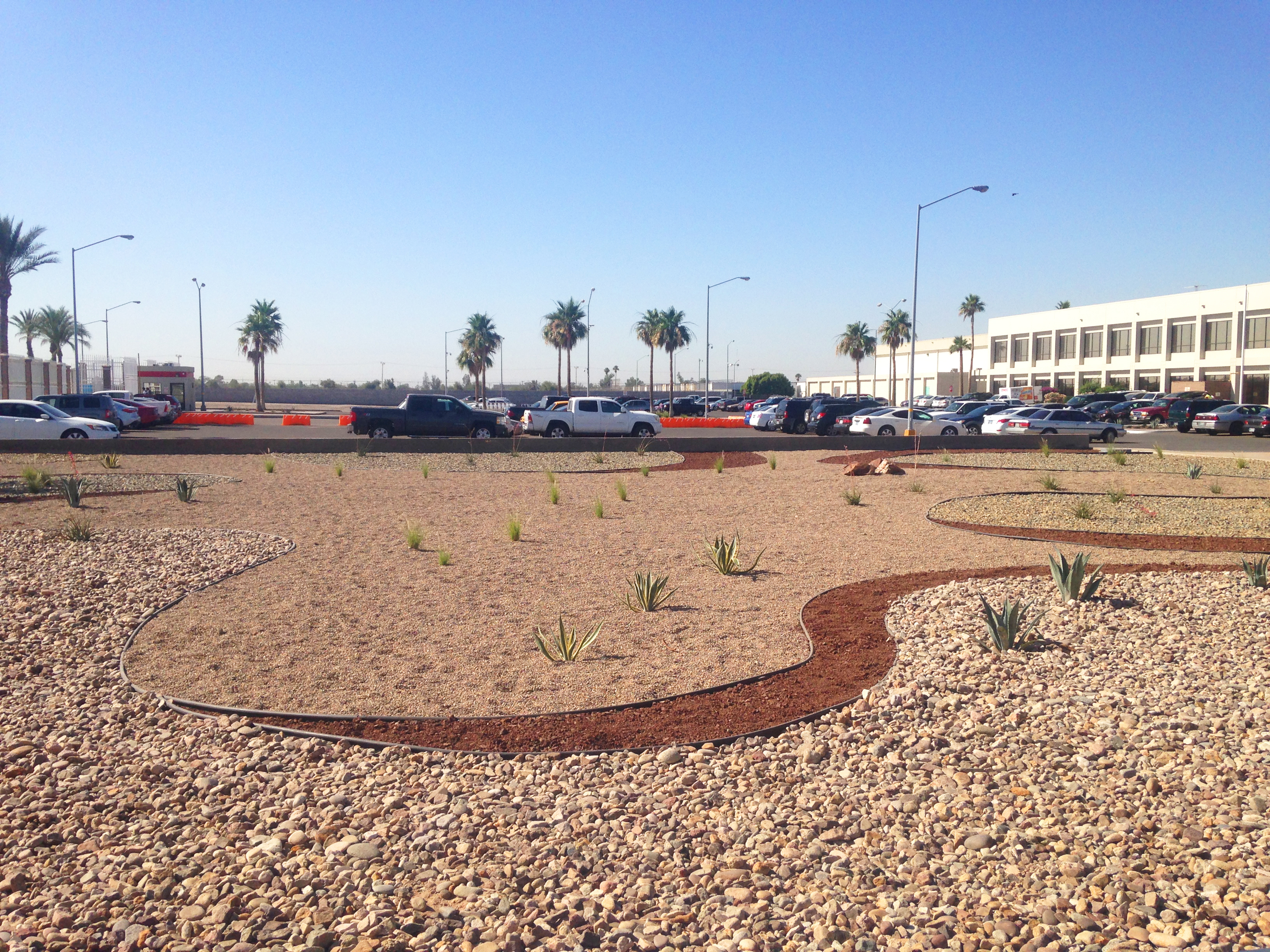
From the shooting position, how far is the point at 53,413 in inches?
1201

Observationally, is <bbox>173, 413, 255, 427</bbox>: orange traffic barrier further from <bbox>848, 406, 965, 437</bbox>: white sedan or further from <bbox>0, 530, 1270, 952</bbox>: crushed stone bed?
<bbox>0, 530, 1270, 952</bbox>: crushed stone bed

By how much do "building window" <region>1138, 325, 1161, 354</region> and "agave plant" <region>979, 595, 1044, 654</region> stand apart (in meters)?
82.6

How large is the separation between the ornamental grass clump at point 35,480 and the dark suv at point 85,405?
21977 mm

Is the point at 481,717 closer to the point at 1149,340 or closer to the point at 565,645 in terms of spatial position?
the point at 565,645

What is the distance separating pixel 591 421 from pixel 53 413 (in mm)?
17077

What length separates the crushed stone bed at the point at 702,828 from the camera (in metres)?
4.01

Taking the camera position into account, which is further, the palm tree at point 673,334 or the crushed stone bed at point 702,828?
the palm tree at point 673,334

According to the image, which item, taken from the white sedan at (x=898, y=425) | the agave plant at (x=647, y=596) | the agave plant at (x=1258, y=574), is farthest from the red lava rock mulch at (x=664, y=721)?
the white sedan at (x=898, y=425)

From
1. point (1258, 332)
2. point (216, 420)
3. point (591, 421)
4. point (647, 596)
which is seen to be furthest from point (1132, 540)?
point (1258, 332)

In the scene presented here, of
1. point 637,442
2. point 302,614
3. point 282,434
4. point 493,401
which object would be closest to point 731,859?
point 302,614

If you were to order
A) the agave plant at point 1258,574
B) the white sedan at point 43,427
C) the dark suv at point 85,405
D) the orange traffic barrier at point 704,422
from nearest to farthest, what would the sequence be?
1. the agave plant at point 1258,574
2. the white sedan at point 43,427
3. the dark suv at point 85,405
4. the orange traffic barrier at point 704,422

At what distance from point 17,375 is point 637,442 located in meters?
37.9

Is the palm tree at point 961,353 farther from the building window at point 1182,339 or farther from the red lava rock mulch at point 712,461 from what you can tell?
the red lava rock mulch at point 712,461

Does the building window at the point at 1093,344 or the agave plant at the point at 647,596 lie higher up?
→ the building window at the point at 1093,344
